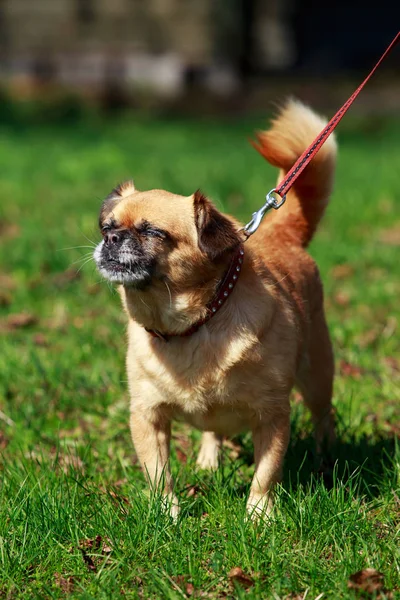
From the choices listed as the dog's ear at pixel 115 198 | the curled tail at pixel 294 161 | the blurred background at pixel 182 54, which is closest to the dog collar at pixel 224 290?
the dog's ear at pixel 115 198

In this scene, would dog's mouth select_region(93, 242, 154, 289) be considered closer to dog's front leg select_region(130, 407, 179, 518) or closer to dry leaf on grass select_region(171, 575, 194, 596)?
dog's front leg select_region(130, 407, 179, 518)

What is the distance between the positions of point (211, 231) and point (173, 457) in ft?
3.79

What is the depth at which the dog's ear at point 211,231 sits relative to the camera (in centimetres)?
299

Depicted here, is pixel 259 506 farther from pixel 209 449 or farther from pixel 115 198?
pixel 115 198

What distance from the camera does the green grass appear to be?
8.85 ft

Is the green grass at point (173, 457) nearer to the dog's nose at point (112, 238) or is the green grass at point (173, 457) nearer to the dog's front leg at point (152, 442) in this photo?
the dog's front leg at point (152, 442)

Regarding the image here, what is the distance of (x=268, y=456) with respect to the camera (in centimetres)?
319

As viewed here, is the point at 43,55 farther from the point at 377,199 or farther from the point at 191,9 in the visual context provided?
the point at 377,199

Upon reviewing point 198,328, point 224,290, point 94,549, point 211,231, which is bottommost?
point 94,549

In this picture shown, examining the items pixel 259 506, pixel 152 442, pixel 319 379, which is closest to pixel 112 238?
pixel 152 442

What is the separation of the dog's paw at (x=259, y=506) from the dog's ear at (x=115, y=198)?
119 centimetres

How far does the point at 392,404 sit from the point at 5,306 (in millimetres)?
2843

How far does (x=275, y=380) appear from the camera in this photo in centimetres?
315

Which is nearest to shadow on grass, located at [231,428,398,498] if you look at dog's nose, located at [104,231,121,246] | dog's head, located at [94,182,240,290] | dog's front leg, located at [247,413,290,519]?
dog's front leg, located at [247,413,290,519]
